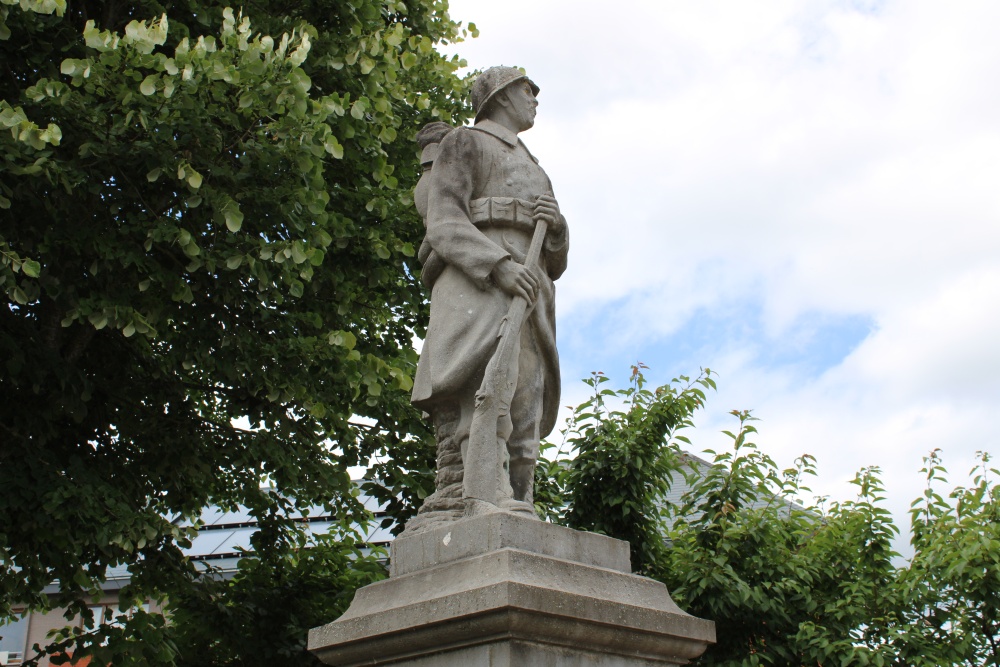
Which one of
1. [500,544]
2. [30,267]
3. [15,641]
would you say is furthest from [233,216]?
[15,641]

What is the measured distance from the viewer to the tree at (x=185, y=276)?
7.54 meters

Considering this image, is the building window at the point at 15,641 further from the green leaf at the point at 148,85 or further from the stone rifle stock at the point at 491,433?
the stone rifle stock at the point at 491,433

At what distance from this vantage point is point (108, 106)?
A: 7523 mm

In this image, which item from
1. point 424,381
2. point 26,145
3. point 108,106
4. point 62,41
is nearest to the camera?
point 424,381

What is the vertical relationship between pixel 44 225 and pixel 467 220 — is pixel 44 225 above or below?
above

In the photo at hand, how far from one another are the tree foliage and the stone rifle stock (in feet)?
14.5

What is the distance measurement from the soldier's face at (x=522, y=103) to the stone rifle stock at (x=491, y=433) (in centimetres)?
133

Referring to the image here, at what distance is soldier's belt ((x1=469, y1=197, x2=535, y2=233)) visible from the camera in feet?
17.6

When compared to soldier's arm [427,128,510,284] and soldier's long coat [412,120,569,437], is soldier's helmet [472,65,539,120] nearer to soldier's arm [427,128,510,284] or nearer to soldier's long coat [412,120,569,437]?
soldier's long coat [412,120,569,437]

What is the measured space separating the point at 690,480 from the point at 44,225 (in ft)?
18.6

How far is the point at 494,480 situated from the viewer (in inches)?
190

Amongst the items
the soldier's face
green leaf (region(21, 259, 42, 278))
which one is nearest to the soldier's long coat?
the soldier's face

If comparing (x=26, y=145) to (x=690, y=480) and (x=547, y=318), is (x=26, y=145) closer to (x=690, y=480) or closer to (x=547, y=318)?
(x=547, y=318)

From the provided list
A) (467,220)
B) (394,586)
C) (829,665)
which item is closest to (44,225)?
(467,220)
